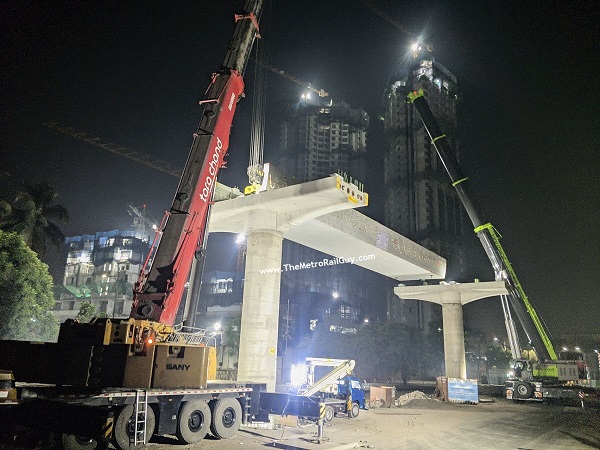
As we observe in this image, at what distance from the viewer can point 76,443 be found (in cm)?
1094

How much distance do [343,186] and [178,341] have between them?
9635mm

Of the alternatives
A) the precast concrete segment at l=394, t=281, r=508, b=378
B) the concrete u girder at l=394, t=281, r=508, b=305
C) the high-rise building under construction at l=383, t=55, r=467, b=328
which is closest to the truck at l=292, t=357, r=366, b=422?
the concrete u girder at l=394, t=281, r=508, b=305

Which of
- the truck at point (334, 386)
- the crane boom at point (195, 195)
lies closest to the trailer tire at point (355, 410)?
the truck at point (334, 386)

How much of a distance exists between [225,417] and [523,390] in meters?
26.9

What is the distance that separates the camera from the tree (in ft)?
91.5

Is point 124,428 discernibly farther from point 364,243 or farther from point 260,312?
point 364,243

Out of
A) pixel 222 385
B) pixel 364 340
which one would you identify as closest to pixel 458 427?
pixel 222 385

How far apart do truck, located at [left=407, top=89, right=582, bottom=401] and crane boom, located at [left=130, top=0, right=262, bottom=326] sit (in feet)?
91.1

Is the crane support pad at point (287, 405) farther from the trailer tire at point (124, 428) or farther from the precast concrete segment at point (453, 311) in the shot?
the precast concrete segment at point (453, 311)

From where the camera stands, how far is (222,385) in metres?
13.2

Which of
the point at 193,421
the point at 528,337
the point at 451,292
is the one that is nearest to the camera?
the point at 193,421

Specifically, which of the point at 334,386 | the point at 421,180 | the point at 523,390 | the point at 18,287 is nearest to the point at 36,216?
the point at 18,287

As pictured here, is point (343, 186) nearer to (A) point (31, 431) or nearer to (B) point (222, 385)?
(B) point (222, 385)

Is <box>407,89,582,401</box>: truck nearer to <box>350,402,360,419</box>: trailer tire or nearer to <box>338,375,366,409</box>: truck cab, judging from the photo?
<box>338,375,366,409</box>: truck cab
